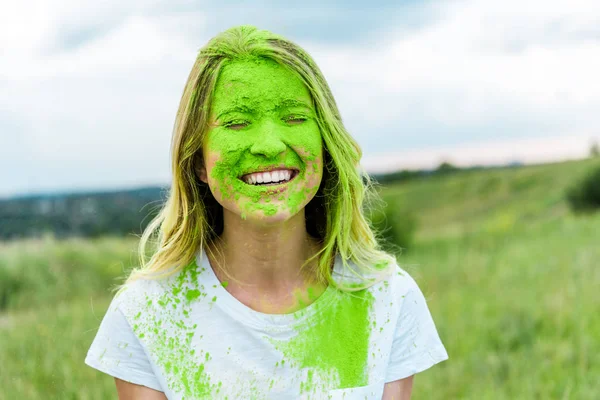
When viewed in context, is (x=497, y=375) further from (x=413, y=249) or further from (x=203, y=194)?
(x=413, y=249)

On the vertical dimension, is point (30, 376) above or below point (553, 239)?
above

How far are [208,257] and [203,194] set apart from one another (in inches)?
10.6

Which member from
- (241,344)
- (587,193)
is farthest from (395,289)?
(587,193)

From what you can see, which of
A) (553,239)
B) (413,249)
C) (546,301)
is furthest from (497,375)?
(413,249)

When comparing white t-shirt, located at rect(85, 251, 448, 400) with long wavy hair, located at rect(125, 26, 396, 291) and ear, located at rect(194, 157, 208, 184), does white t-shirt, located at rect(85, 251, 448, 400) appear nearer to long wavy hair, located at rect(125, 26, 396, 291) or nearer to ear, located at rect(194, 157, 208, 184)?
long wavy hair, located at rect(125, 26, 396, 291)

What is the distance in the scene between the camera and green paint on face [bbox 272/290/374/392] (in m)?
2.48

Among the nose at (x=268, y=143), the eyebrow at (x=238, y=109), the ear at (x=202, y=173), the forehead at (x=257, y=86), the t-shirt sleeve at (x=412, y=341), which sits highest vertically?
the forehead at (x=257, y=86)

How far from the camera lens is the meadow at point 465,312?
5.07 m

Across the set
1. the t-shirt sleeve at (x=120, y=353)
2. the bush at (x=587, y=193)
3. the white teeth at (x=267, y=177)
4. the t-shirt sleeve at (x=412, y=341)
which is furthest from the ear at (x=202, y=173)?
the bush at (x=587, y=193)

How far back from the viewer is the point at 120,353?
245 cm

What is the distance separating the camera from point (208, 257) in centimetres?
261

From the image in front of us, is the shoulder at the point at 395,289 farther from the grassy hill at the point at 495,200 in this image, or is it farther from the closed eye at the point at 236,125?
the grassy hill at the point at 495,200

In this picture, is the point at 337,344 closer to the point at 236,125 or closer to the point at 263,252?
the point at 263,252

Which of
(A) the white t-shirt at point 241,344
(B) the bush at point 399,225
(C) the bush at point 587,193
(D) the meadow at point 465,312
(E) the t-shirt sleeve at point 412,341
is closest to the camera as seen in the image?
(A) the white t-shirt at point 241,344
